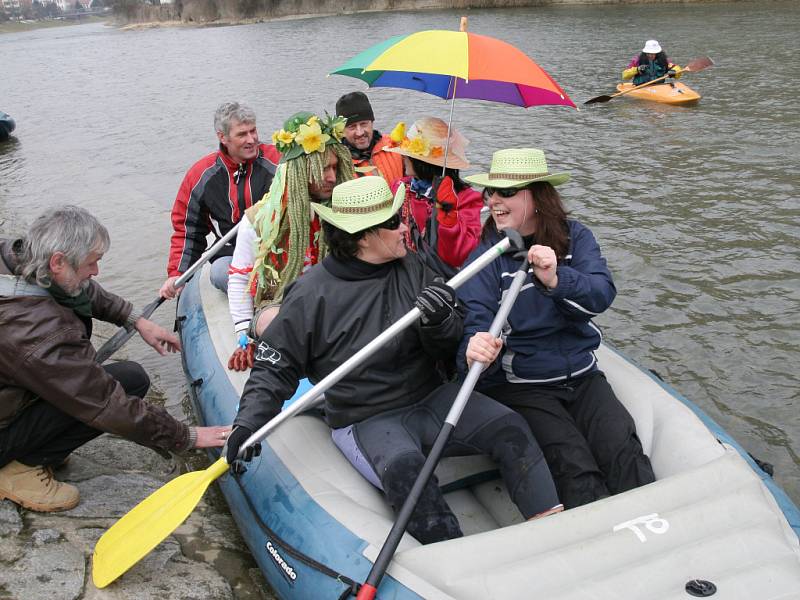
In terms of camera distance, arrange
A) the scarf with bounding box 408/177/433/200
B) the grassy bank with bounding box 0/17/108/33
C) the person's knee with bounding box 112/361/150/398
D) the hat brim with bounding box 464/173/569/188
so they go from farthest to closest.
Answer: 1. the grassy bank with bounding box 0/17/108/33
2. the scarf with bounding box 408/177/433/200
3. the person's knee with bounding box 112/361/150/398
4. the hat brim with bounding box 464/173/569/188

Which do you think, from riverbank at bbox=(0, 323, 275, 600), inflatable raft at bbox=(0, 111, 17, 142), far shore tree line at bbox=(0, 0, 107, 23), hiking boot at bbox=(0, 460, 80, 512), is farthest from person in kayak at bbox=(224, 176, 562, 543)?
far shore tree line at bbox=(0, 0, 107, 23)

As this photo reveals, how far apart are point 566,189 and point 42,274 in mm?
6845

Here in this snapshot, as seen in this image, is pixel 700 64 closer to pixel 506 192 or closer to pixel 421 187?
pixel 421 187

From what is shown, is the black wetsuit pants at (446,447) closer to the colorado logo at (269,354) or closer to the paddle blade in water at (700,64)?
the colorado logo at (269,354)

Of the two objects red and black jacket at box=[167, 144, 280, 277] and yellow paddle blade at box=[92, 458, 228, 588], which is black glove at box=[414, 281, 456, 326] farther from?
red and black jacket at box=[167, 144, 280, 277]

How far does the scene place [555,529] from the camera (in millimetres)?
2549

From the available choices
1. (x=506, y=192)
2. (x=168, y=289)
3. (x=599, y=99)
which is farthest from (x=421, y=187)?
(x=599, y=99)

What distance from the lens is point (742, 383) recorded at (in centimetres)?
504

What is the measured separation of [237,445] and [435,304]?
90cm

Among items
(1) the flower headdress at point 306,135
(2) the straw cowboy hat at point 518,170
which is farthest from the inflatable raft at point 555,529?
(1) the flower headdress at point 306,135

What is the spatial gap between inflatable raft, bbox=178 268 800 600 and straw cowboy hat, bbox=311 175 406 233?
937 millimetres

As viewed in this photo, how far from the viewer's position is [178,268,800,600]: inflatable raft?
2.36 metres

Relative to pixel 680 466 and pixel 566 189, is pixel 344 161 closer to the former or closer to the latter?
pixel 680 466

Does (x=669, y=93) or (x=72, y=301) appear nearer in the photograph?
(x=72, y=301)
